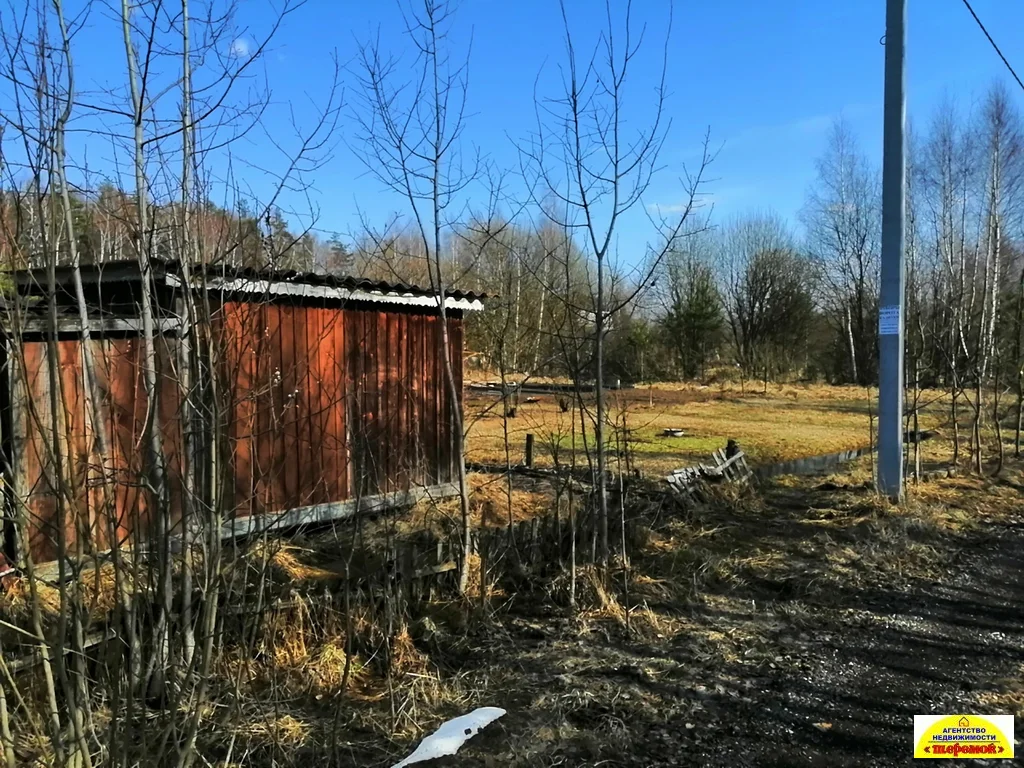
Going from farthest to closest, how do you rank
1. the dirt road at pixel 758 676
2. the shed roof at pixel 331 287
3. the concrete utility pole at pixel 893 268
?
the concrete utility pole at pixel 893 268 < the shed roof at pixel 331 287 < the dirt road at pixel 758 676

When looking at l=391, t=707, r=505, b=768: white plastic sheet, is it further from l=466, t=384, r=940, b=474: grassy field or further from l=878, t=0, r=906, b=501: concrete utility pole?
l=878, t=0, r=906, b=501: concrete utility pole

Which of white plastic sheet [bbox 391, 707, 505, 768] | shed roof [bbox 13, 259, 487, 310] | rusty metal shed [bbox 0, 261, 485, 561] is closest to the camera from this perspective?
white plastic sheet [bbox 391, 707, 505, 768]

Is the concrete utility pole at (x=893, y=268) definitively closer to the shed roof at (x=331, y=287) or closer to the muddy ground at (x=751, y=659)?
the muddy ground at (x=751, y=659)

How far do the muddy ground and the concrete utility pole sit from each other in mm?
1439

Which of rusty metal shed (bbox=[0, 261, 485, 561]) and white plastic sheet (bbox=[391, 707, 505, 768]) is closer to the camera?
white plastic sheet (bbox=[391, 707, 505, 768])

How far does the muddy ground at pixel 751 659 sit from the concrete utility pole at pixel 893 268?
1.44 metres

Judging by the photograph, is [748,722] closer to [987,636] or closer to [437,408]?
[987,636]

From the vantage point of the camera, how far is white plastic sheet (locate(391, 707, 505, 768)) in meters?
3.23

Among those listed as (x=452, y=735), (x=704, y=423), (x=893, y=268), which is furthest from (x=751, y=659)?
(x=704, y=423)

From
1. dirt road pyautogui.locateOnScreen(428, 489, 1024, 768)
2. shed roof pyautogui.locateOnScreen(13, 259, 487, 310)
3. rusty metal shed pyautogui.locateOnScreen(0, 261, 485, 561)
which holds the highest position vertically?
shed roof pyautogui.locateOnScreen(13, 259, 487, 310)

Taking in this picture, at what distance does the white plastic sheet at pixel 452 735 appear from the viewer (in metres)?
3.23

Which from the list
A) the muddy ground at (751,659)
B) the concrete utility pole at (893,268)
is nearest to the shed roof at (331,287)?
the muddy ground at (751,659)

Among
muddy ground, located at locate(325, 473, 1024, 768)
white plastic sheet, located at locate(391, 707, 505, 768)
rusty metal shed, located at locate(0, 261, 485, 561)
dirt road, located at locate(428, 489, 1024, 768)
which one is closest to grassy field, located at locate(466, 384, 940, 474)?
rusty metal shed, located at locate(0, 261, 485, 561)

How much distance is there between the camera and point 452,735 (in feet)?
11.1
